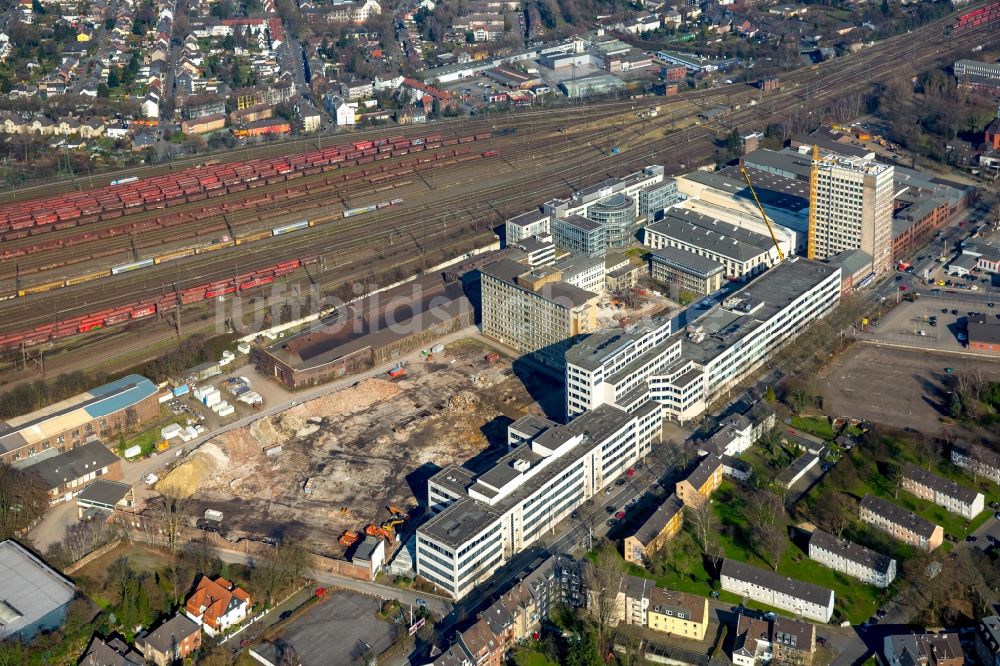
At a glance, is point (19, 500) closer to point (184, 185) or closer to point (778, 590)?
point (778, 590)

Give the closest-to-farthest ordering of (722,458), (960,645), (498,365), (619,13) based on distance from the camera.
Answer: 1. (960,645)
2. (722,458)
3. (498,365)
4. (619,13)

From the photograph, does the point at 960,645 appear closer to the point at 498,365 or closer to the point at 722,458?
the point at 722,458

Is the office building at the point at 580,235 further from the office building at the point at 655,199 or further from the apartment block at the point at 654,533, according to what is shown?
the apartment block at the point at 654,533

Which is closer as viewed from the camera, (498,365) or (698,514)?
(698,514)

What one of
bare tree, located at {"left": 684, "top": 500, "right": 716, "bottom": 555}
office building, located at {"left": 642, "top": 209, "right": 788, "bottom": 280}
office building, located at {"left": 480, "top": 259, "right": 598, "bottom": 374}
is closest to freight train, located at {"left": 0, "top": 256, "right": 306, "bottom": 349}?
office building, located at {"left": 480, "top": 259, "right": 598, "bottom": 374}

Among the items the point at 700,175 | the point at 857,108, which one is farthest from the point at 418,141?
the point at 857,108

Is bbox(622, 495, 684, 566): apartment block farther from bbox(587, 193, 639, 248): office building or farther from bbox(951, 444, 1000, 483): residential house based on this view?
bbox(587, 193, 639, 248): office building
